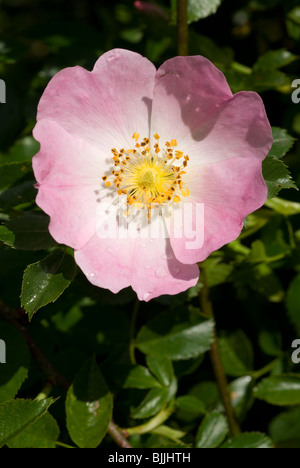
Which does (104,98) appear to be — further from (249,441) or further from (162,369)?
(249,441)

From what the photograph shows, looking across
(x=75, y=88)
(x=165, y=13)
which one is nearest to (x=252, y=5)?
(x=165, y=13)

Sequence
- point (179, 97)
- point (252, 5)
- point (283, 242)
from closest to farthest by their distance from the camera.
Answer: point (179, 97), point (283, 242), point (252, 5)

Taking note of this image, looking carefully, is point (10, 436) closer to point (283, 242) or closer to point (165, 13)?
point (283, 242)

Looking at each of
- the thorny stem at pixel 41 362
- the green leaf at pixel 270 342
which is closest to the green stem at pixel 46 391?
the thorny stem at pixel 41 362

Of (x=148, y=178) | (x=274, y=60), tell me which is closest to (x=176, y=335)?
(x=148, y=178)

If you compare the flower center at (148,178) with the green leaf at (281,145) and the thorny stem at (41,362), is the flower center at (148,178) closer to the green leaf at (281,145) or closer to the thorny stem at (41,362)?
the green leaf at (281,145)
